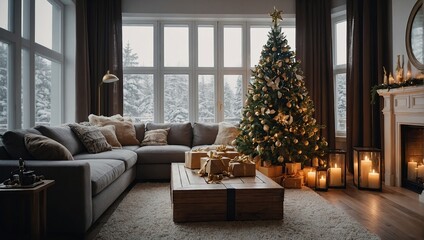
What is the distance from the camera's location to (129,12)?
554 cm

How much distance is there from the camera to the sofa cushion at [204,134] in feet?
16.6

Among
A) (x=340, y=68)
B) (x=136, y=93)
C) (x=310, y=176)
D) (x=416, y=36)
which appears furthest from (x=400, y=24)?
(x=136, y=93)

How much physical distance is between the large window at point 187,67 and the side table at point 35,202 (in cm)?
376

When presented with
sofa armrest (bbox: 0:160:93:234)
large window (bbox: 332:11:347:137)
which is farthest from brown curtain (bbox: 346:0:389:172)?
sofa armrest (bbox: 0:160:93:234)

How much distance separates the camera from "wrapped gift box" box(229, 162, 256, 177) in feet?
10.0

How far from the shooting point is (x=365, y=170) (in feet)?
13.0

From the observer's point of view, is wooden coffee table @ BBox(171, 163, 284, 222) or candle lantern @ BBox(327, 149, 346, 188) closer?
wooden coffee table @ BBox(171, 163, 284, 222)

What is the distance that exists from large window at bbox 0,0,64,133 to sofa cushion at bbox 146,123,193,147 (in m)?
1.57

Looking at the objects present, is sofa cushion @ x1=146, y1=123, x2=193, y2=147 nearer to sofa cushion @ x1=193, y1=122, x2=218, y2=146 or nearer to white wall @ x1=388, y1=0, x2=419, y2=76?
sofa cushion @ x1=193, y1=122, x2=218, y2=146

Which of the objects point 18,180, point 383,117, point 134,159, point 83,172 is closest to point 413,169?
point 383,117

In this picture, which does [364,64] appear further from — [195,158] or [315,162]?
[195,158]

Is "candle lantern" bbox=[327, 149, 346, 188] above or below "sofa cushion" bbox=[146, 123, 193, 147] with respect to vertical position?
below

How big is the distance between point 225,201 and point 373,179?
2.27 m

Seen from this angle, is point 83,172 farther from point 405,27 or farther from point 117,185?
point 405,27
